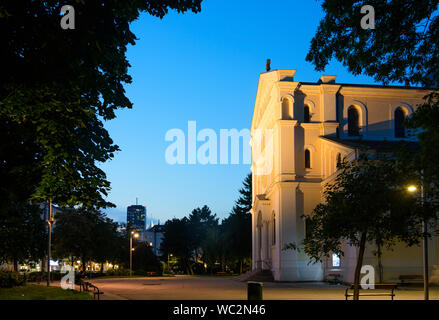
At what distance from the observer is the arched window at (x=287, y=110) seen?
4453 cm

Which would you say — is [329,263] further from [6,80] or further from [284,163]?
[6,80]

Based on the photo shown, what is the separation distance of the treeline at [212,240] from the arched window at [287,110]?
33.0 meters

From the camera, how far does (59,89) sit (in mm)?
13570

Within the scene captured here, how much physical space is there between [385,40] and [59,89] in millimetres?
8616

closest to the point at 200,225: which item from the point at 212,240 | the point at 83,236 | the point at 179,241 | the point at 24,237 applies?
the point at 179,241

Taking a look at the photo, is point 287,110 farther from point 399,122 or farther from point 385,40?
point 385,40

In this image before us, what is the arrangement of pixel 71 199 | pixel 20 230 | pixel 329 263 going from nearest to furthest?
pixel 71 199 → pixel 20 230 → pixel 329 263

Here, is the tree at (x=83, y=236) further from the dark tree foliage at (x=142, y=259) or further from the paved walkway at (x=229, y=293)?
the paved walkway at (x=229, y=293)

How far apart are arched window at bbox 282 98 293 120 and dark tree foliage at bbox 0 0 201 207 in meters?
28.4

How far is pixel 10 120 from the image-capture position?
16.4 metres

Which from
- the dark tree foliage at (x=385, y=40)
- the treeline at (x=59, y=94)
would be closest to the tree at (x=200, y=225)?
the treeline at (x=59, y=94)
